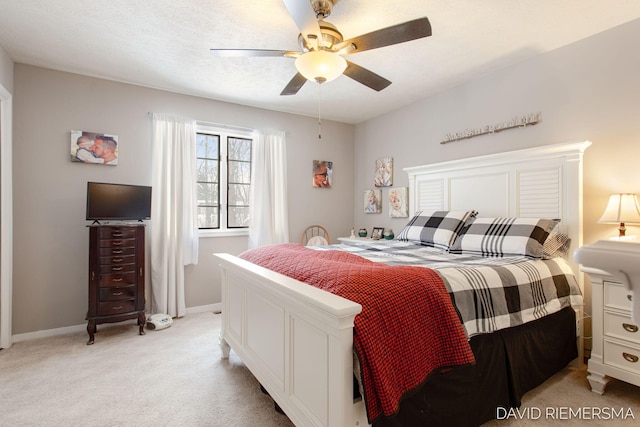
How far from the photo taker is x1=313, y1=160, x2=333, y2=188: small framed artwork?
15.0ft

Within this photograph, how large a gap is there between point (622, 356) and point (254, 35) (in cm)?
331

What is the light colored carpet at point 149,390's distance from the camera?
70.1 inches

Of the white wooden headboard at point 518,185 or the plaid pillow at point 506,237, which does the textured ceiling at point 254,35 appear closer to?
the white wooden headboard at point 518,185

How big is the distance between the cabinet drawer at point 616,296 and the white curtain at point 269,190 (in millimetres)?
3114

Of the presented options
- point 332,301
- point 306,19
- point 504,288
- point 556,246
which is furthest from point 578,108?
point 332,301

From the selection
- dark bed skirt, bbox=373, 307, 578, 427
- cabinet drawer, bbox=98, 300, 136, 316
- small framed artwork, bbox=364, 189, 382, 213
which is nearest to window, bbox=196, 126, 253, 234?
cabinet drawer, bbox=98, 300, 136, 316

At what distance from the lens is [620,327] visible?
1.99m

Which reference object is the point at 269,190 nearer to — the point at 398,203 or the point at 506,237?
the point at 398,203

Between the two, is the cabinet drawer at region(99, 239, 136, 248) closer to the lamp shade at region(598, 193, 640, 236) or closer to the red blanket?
the red blanket

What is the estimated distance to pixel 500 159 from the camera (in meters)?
2.96

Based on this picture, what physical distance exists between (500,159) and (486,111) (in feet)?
1.88

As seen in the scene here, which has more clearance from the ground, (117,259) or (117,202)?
(117,202)

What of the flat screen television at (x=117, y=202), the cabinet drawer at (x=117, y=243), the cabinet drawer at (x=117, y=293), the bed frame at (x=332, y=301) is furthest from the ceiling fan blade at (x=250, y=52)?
the cabinet drawer at (x=117, y=293)

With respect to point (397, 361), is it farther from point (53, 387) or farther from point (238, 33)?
point (238, 33)
